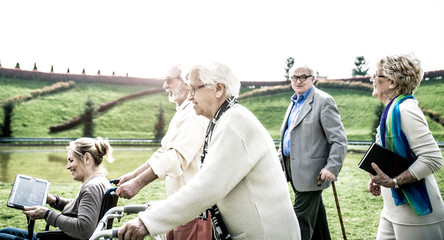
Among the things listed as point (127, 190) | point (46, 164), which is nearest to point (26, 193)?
point (127, 190)

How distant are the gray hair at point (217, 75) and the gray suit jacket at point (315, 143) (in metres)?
2.06

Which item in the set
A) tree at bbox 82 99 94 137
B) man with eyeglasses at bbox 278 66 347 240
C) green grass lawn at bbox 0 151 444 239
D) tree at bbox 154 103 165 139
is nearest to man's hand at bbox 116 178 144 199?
man with eyeglasses at bbox 278 66 347 240

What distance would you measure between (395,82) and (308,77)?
1.80m

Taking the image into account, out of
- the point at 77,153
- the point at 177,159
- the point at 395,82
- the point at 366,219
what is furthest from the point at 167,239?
the point at 366,219

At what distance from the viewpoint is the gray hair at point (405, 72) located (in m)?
2.30

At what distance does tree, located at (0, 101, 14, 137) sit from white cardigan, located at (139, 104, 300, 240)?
2609 centimetres

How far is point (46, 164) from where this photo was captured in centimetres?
1598

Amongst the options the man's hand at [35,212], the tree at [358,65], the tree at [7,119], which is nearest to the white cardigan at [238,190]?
the man's hand at [35,212]

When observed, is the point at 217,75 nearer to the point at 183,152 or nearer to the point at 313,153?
the point at 183,152

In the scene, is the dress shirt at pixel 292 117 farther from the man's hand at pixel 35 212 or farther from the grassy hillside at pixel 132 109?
the grassy hillside at pixel 132 109

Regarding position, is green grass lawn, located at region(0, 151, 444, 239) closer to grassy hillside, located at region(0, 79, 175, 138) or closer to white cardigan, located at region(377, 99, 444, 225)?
white cardigan, located at region(377, 99, 444, 225)

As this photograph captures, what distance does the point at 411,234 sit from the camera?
7.13ft

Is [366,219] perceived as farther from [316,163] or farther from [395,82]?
[395,82]

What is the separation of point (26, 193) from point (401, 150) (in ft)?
9.24
